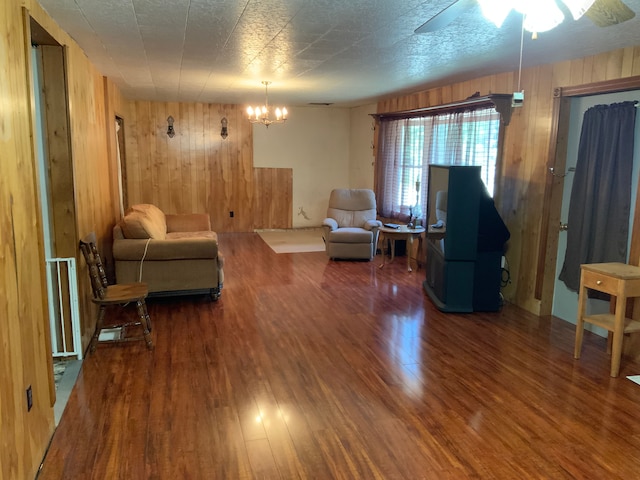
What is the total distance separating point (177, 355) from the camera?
3.53 m

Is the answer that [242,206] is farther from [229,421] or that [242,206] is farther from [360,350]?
[229,421]

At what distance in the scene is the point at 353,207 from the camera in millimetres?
7199

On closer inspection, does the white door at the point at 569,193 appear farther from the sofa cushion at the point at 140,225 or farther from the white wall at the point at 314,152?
the white wall at the point at 314,152

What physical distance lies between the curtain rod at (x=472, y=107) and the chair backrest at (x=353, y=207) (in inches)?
49.2

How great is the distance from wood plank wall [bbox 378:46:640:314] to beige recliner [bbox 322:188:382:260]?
2018 mm

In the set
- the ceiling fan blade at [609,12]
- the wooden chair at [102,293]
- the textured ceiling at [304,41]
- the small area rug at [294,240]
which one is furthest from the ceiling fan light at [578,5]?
the small area rug at [294,240]

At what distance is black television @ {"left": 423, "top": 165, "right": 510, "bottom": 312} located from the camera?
448cm

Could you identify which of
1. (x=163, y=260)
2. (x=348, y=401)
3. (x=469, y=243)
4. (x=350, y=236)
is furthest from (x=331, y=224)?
(x=348, y=401)

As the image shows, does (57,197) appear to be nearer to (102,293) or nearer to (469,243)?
(102,293)

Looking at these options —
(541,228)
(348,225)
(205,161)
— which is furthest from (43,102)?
(205,161)

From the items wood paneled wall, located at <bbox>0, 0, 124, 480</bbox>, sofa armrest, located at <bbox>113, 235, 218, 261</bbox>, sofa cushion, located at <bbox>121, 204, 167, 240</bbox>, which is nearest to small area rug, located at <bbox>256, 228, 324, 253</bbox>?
sofa cushion, located at <bbox>121, 204, 167, 240</bbox>

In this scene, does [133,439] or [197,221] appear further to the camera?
[197,221]

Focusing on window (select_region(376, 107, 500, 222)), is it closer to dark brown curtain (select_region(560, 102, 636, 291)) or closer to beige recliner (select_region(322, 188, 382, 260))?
beige recliner (select_region(322, 188, 382, 260))

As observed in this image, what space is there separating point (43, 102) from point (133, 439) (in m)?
2.25
